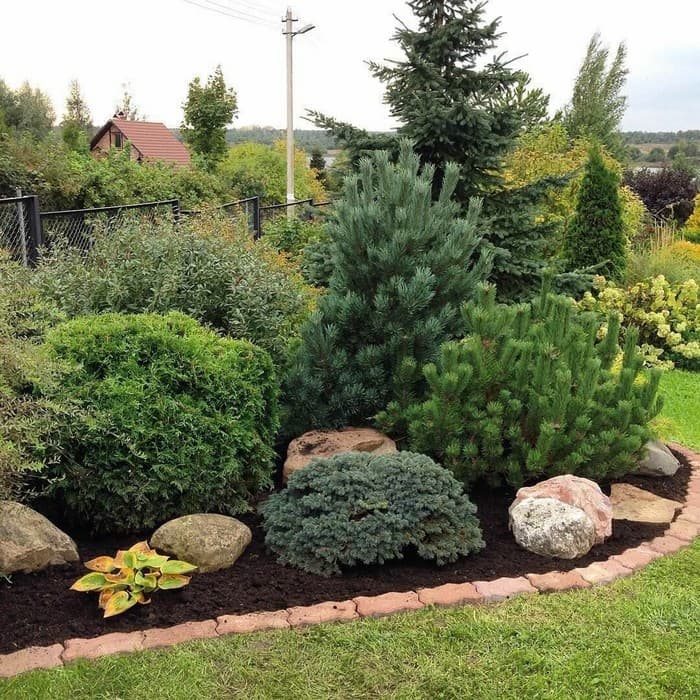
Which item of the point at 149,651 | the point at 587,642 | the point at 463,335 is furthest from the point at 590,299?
the point at 149,651

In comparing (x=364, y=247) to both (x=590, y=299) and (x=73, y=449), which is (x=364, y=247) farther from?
(x=590, y=299)

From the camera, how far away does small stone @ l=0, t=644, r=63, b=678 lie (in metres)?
2.62

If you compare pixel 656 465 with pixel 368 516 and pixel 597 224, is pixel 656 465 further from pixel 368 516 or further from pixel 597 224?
pixel 597 224

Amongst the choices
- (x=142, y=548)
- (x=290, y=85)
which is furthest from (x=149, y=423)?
(x=290, y=85)

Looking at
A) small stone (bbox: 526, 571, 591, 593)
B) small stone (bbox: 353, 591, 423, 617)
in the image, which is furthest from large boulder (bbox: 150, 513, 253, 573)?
small stone (bbox: 526, 571, 591, 593)

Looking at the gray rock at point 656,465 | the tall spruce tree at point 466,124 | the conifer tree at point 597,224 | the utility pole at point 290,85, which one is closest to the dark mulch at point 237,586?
the gray rock at point 656,465

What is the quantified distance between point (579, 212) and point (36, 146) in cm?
1087

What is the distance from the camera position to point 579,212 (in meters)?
10.6

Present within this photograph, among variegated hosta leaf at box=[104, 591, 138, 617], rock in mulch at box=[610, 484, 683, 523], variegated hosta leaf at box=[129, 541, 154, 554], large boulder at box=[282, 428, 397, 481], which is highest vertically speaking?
large boulder at box=[282, 428, 397, 481]

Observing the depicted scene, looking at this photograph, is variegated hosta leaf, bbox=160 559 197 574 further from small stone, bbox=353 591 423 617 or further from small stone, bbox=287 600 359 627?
small stone, bbox=353 591 423 617

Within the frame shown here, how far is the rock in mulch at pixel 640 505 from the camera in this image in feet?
13.5

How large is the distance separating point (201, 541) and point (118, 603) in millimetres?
532

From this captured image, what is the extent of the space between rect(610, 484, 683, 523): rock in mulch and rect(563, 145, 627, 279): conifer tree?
20.9ft

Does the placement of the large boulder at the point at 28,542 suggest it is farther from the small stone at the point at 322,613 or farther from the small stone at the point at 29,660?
the small stone at the point at 322,613
